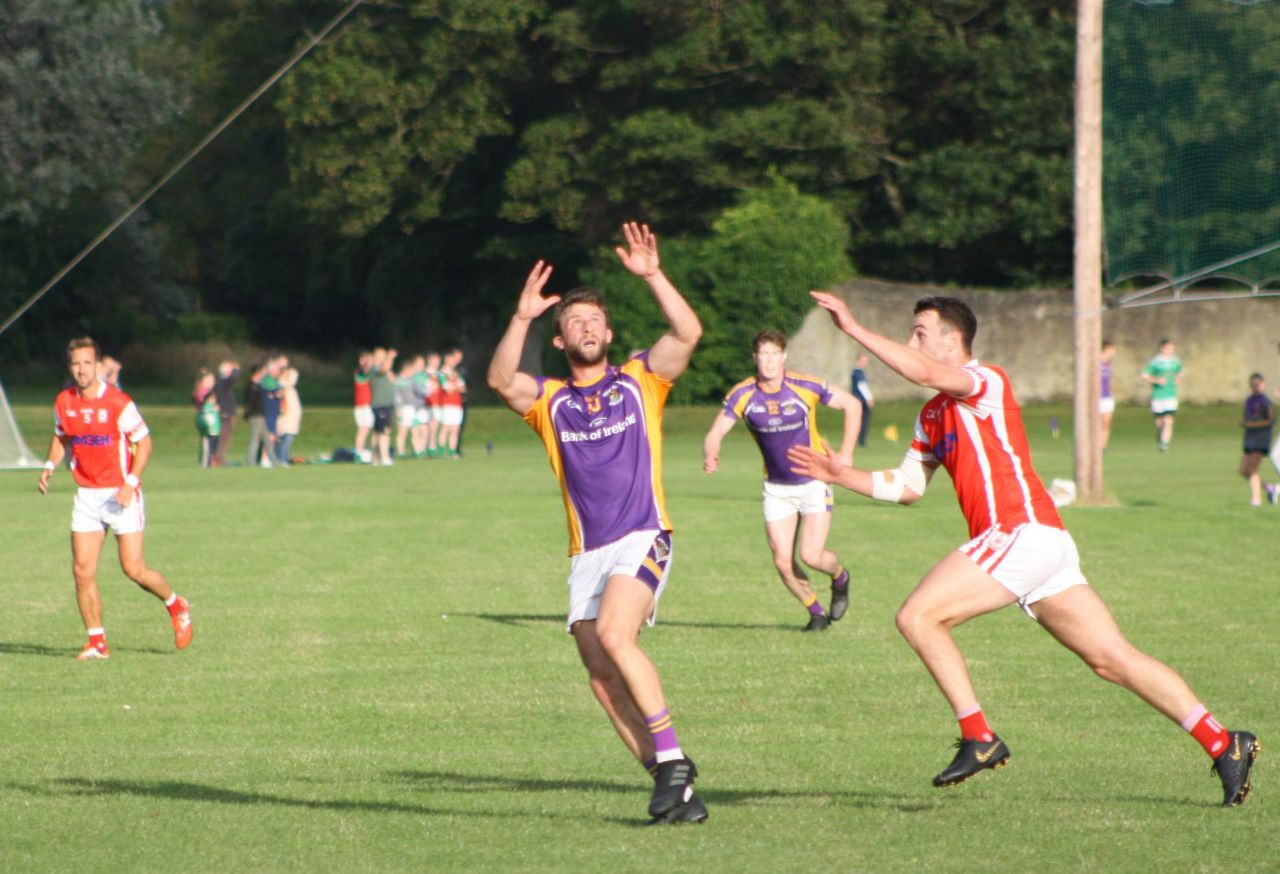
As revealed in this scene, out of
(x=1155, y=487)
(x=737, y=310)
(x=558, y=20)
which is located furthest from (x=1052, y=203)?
(x=1155, y=487)

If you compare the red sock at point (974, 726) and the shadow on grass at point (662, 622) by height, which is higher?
the red sock at point (974, 726)

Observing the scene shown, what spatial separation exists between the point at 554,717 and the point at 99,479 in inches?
162

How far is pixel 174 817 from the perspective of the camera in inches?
290

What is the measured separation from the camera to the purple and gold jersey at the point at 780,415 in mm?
13594

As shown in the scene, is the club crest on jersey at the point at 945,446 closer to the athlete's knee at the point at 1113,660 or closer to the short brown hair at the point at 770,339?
the athlete's knee at the point at 1113,660

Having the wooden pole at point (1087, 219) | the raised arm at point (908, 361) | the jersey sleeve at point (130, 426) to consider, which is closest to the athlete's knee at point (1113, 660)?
the raised arm at point (908, 361)

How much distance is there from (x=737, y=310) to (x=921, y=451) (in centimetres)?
4058

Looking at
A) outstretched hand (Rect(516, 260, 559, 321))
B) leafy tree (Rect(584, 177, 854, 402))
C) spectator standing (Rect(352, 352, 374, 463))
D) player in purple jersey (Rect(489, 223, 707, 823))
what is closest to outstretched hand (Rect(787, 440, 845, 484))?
player in purple jersey (Rect(489, 223, 707, 823))

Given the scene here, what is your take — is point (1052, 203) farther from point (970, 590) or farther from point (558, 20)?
point (970, 590)

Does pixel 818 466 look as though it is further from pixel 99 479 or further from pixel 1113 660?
pixel 99 479

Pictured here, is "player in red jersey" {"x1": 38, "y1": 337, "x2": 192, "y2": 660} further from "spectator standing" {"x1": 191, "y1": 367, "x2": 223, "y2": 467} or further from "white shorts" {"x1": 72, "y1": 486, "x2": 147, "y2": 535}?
"spectator standing" {"x1": 191, "y1": 367, "x2": 223, "y2": 467}

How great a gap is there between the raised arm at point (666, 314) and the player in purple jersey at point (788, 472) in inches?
239


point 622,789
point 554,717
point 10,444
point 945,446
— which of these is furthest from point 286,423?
point 945,446

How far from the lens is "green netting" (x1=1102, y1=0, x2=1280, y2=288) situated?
→ 28.3 m
